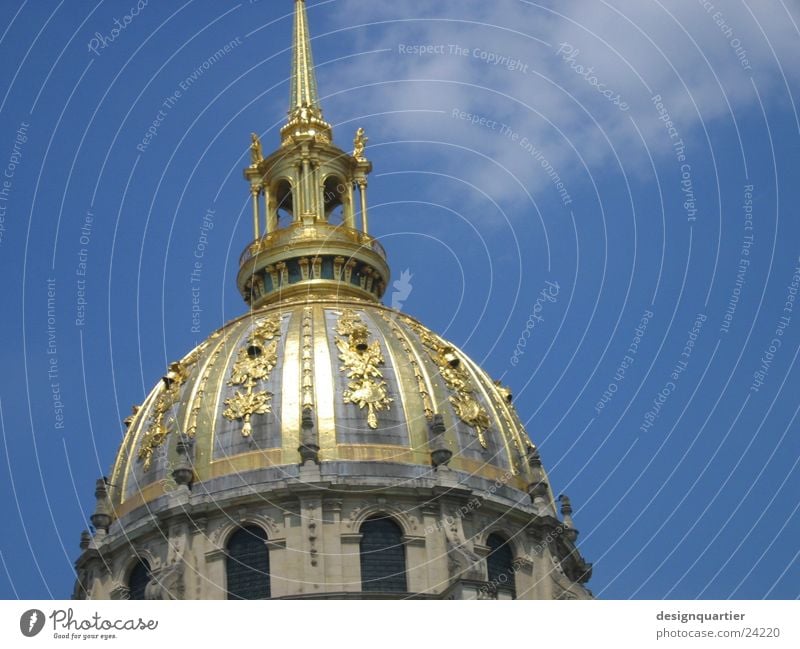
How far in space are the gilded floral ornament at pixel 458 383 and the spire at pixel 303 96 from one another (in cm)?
1603

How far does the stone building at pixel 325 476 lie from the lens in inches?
3238

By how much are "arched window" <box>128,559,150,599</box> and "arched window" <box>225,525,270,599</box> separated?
13.3 feet

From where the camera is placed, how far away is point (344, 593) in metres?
80.0

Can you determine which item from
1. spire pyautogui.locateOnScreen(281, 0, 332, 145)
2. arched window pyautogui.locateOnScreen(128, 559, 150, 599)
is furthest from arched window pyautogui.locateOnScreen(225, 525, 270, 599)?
spire pyautogui.locateOnScreen(281, 0, 332, 145)

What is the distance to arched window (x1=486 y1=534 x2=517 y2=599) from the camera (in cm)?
8488

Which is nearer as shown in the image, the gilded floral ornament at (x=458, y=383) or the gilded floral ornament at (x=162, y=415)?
the gilded floral ornament at (x=162, y=415)

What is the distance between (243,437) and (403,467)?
7.22 meters

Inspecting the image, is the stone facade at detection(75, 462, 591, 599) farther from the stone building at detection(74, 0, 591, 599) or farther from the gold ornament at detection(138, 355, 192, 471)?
the gold ornament at detection(138, 355, 192, 471)

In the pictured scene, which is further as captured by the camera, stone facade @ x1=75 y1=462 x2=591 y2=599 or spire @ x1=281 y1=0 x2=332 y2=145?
spire @ x1=281 y1=0 x2=332 y2=145

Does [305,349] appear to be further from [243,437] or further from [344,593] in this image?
[344,593]
